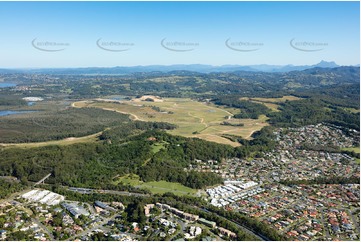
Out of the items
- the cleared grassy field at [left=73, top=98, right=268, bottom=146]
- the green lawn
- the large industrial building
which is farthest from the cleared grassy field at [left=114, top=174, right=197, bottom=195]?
the cleared grassy field at [left=73, top=98, right=268, bottom=146]

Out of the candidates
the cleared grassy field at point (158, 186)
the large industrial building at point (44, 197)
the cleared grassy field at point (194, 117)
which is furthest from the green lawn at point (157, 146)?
the large industrial building at point (44, 197)

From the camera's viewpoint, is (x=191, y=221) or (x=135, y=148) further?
(x=135, y=148)

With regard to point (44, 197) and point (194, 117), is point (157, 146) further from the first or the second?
point (194, 117)

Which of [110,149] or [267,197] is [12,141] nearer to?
[110,149]

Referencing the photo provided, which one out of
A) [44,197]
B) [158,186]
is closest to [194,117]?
[158,186]

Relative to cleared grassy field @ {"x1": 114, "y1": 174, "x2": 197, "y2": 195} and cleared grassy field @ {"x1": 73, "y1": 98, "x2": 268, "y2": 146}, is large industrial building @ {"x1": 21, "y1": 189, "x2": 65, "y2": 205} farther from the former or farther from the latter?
cleared grassy field @ {"x1": 73, "y1": 98, "x2": 268, "y2": 146}

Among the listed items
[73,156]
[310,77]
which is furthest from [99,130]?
[310,77]

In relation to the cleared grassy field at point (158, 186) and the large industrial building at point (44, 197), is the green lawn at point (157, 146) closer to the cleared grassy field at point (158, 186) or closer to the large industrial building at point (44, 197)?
the cleared grassy field at point (158, 186)
